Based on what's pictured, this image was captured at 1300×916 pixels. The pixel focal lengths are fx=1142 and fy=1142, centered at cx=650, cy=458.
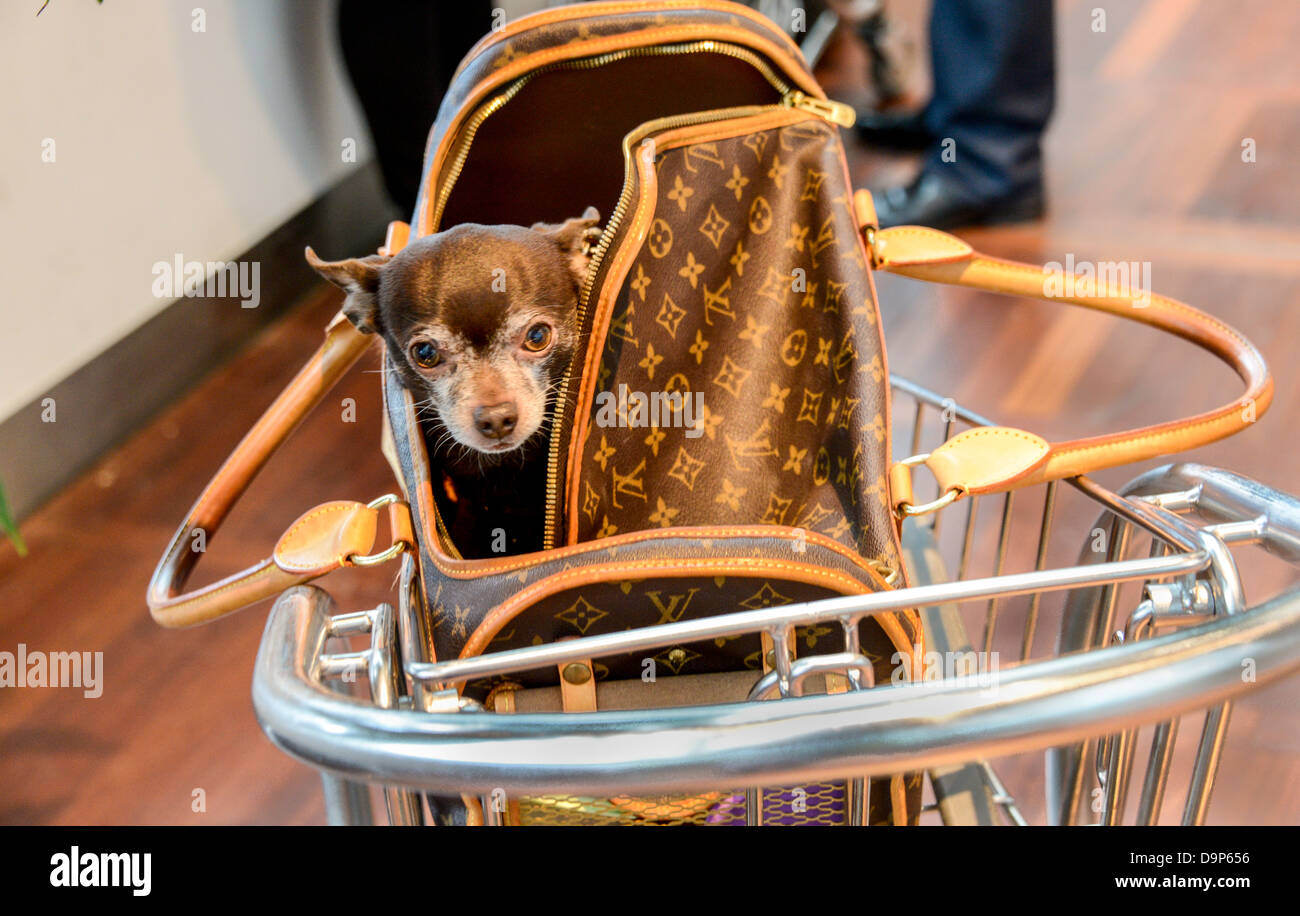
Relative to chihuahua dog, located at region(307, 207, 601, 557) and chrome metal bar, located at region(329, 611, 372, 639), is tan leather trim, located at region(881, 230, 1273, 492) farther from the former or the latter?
chrome metal bar, located at region(329, 611, 372, 639)

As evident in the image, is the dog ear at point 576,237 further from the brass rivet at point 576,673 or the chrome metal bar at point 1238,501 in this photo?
the chrome metal bar at point 1238,501

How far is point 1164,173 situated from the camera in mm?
2588

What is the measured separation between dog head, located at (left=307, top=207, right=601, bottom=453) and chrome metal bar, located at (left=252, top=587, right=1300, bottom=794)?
0.35 meters

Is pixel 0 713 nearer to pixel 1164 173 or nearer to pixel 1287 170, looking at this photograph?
pixel 1164 173

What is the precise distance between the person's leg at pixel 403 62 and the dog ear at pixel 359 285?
1.43 m

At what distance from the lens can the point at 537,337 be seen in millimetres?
847

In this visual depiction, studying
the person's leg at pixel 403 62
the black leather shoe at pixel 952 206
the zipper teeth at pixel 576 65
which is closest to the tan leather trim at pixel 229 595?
the zipper teeth at pixel 576 65

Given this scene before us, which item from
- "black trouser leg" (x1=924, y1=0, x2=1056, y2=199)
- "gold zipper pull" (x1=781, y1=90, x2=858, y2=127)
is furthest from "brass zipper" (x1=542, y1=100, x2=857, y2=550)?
"black trouser leg" (x1=924, y1=0, x2=1056, y2=199)

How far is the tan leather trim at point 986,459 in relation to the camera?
767mm
